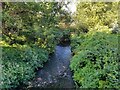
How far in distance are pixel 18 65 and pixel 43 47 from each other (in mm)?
1959

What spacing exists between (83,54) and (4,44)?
67.9 inches

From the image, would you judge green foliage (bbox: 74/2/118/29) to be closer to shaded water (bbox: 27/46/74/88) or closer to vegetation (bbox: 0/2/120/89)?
vegetation (bbox: 0/2/120/89)

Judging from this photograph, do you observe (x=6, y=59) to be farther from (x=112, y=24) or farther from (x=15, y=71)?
(x=112, y=24)

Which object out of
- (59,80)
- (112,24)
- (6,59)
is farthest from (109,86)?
(112,24)

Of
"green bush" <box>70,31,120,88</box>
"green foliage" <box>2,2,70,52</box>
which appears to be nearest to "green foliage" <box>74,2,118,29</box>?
"green foliage" <box>2,2,70,52</box>

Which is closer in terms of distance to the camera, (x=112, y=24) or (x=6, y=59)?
(x=6, y=59)

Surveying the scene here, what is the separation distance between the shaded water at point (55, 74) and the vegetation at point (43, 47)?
7.1 inches

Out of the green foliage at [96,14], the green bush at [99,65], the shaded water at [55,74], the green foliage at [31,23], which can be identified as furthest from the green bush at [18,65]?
the green foliage at [96,14]

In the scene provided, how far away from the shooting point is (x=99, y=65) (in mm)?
4691

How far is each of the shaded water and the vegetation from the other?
0.59 ft

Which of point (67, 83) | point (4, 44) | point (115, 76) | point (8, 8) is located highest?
point (8, 8)

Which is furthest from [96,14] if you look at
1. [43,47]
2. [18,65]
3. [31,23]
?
[18,65]

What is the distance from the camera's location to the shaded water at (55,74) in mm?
5340

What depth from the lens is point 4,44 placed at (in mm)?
5531
